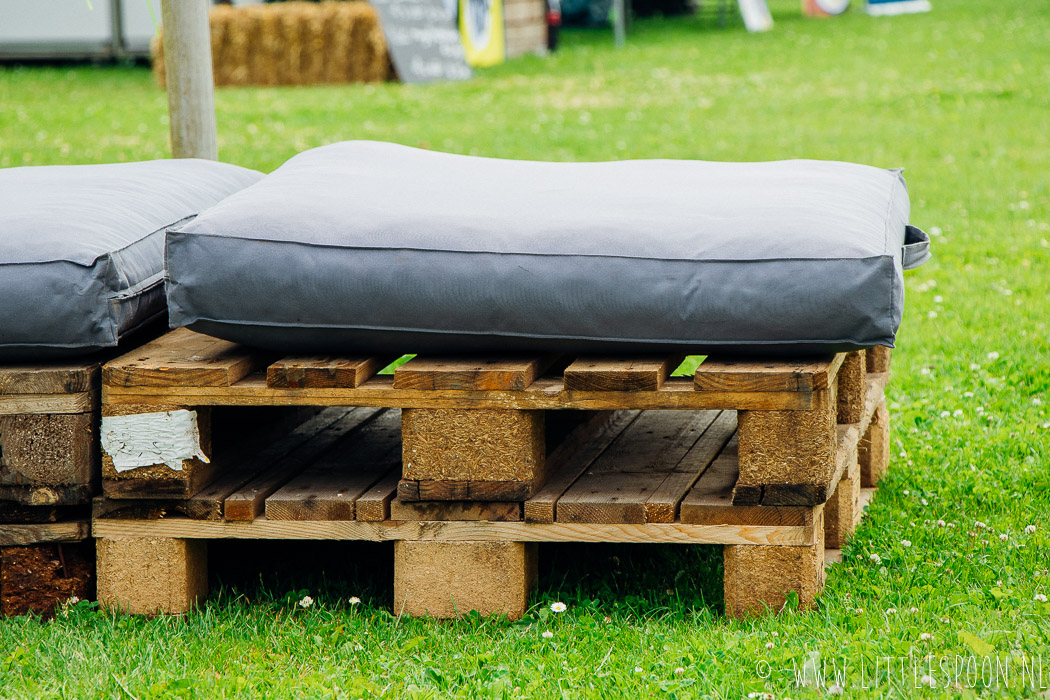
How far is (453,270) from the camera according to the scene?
261 centimetres

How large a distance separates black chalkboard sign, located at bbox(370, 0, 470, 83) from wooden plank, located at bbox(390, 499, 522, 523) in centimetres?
1227

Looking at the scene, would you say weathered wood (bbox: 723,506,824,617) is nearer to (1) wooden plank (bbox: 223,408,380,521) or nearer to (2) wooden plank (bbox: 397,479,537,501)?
(2) wooden plank (bbox: 397,479,537,501)

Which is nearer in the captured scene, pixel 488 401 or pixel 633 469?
pixel 488 401

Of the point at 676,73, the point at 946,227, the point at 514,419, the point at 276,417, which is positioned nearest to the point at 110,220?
the point at 276,417

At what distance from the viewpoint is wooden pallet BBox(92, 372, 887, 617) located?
8.82ft

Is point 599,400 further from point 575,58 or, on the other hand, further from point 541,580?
point 575,58

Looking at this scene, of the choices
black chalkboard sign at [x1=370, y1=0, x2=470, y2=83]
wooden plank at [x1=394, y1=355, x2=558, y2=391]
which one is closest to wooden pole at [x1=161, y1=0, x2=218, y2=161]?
wooden plank at [x1=394, y1=355, x2=558, y2=391]

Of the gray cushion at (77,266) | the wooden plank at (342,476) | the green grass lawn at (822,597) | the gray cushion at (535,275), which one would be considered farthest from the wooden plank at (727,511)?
the gray cushion at (77,266)

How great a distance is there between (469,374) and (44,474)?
39.1 inches

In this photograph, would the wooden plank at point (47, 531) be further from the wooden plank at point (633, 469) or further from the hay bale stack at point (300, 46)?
the hay bale stack at point (300, 46)

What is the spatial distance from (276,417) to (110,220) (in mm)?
831

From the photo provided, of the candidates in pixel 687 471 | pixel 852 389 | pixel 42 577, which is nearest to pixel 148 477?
pixel 42 577

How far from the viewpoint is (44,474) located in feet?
9.05

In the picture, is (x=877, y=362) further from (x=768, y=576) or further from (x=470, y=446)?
(x=470, y=446)
